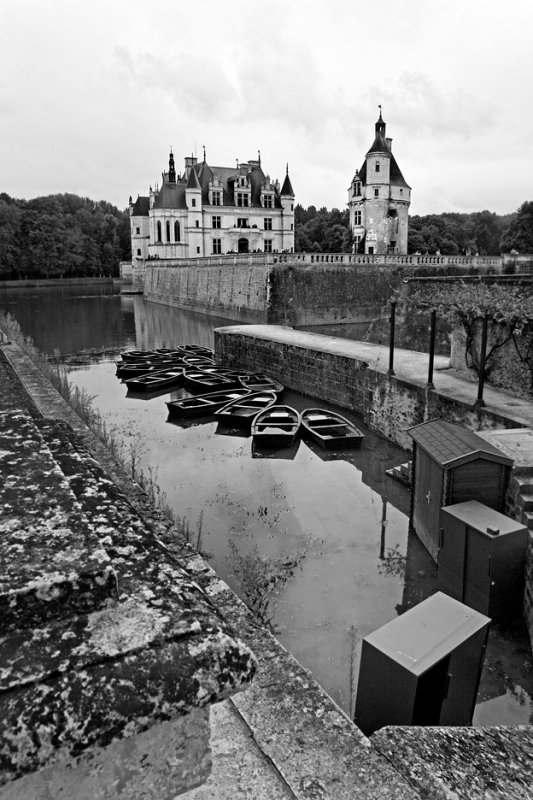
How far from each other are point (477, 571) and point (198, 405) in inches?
390

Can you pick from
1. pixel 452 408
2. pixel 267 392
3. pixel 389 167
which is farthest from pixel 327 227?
pixel 452 408

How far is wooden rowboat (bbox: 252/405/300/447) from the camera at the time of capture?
1188cm

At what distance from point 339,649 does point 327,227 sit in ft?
245

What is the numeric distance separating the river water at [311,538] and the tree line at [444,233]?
49103 millimetres

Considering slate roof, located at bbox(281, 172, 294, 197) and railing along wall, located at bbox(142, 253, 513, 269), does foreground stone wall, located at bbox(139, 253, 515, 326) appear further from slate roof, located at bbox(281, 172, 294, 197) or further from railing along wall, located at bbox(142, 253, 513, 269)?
slate roof, located at bbox(281, 172, 294, 197)

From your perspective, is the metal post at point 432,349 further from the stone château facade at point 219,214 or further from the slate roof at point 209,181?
the slate roof at point 209,181

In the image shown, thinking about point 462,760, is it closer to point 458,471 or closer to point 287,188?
point 458,471

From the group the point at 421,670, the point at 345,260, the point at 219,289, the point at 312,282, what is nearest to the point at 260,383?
the point at 421,670

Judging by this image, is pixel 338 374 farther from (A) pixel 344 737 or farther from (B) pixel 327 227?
(B) pixel 327 227

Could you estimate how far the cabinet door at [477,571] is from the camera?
5504 millimetres

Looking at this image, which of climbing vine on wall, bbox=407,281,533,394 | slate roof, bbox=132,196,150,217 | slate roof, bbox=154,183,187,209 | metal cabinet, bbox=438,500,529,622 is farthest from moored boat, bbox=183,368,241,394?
slate roof, bbox=132,196,150,217

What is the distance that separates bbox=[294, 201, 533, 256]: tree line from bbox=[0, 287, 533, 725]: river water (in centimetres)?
4910

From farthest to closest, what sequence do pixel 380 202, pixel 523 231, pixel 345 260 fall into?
pixel 523 231
pixel 380 202
pixel 345 260

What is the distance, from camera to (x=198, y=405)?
14648 mm
